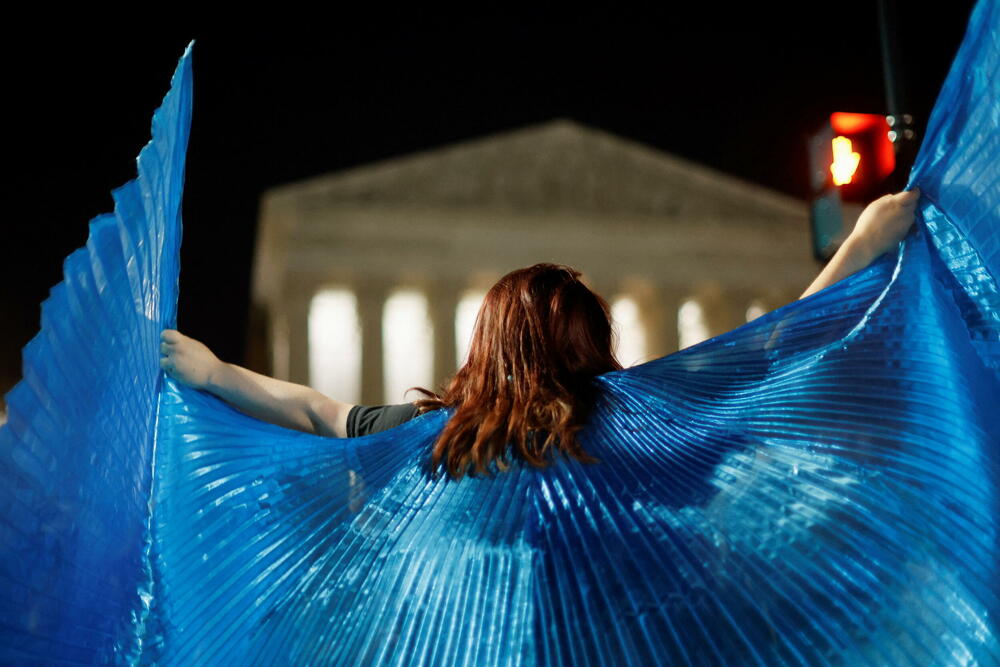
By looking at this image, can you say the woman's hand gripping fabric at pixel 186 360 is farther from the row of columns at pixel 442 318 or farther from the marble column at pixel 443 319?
the marble column at pixel 443 319

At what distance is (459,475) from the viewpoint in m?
2.13

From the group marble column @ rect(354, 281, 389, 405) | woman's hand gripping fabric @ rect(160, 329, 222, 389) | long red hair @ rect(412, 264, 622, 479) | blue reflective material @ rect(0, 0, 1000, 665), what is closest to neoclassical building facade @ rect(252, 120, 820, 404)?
marble column @ rect(354, 281, 389, 405)

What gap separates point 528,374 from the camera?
2186mm

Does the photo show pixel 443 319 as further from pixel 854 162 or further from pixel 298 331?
pixel 854 162

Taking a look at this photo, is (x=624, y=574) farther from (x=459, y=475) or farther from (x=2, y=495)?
(x=2, y=495)

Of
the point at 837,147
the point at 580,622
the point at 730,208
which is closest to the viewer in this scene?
the point at 580,622

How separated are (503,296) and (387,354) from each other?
79.5ft

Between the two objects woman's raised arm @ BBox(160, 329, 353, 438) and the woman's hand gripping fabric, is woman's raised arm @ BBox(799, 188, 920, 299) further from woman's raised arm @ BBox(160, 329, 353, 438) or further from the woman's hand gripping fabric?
the woman's hand gripping fabric

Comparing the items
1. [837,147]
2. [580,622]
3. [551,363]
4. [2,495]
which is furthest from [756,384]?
[837,147]

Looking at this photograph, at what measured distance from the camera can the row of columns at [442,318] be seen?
25062 millimetres

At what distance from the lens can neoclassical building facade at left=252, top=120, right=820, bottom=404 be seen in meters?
25.2

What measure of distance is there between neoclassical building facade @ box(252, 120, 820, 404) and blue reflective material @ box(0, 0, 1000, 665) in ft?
73.3

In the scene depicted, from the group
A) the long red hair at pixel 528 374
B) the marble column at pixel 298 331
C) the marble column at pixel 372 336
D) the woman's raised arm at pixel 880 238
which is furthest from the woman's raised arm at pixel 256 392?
the marble column at pixel 372 336

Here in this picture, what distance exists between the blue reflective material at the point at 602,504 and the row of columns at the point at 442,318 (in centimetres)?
2198
